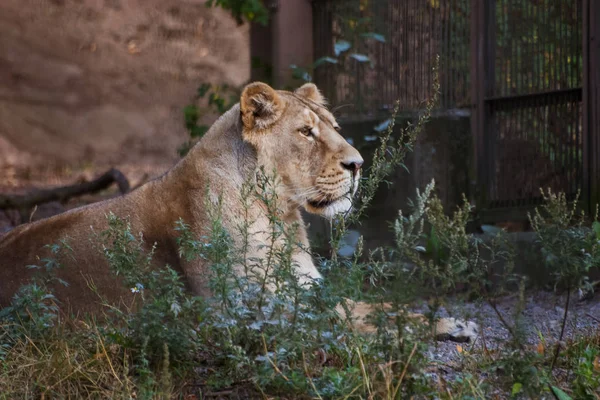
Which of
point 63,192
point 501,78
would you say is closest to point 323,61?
point 501,78

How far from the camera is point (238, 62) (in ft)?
30.5

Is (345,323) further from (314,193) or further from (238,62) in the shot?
(238,62)

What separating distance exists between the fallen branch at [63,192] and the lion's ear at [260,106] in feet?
12.4

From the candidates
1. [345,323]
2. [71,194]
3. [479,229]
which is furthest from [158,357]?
[71,194]

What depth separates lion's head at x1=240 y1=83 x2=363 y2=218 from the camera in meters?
4.42

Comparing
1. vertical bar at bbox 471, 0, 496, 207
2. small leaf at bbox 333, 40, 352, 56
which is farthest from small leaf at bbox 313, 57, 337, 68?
vertical bar at bbox 471, 0, 496, 207

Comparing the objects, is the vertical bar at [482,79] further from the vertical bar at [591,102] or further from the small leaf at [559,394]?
the small leaf at [559,394]

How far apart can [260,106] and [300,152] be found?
0.94ft

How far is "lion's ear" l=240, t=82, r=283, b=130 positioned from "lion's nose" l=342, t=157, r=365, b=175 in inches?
15.7

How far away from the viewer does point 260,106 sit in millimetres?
4465

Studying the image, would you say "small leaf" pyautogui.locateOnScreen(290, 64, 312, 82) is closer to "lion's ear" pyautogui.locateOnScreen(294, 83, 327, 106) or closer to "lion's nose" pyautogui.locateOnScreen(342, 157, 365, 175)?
"lion's ear" pyautogui.locateOnScreen(294, 83, 327, 106)

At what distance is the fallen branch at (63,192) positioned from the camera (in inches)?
318

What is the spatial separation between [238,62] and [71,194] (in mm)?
2145

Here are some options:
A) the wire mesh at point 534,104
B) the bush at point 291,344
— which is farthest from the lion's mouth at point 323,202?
the wire mesh at point 534,104
